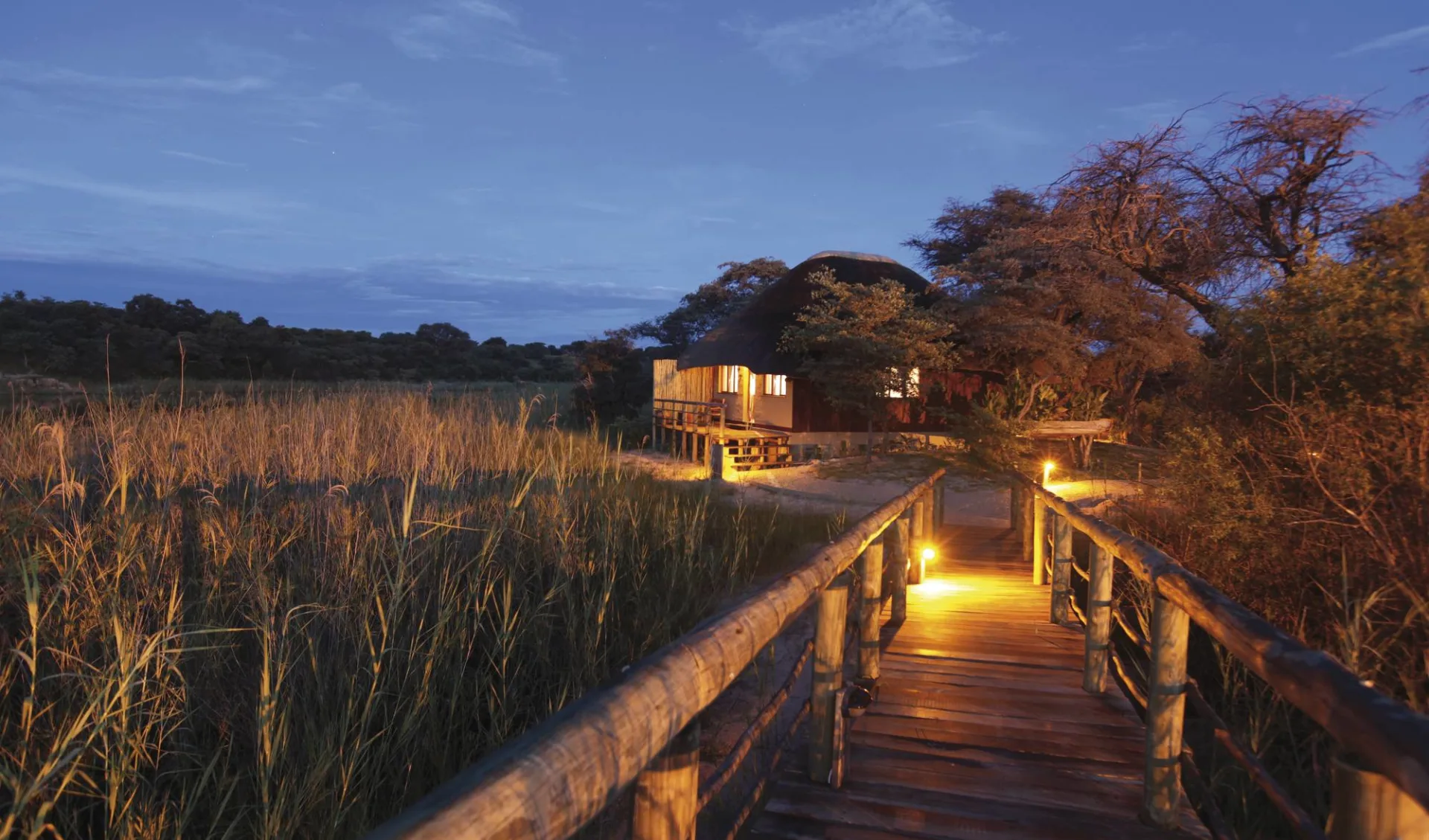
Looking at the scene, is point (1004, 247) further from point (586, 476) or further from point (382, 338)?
point (382, 338)

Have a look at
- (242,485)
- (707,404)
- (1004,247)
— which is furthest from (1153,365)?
(242,485)

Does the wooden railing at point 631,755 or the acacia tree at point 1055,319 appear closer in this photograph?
the wooden railing at point 631,755

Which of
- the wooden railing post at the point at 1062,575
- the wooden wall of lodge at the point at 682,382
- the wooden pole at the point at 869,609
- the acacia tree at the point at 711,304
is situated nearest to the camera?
the wooden pole at the point at 869,609

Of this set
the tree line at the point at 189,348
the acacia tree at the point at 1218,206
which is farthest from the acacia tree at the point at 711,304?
the acacia tree at the point at 1218,206

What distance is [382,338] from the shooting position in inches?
1779

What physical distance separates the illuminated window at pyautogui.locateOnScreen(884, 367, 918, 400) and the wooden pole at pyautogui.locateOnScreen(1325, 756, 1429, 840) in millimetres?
15375

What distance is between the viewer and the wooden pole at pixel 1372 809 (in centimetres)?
113

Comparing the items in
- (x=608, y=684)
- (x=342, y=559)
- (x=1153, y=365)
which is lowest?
(x=342, y=559)

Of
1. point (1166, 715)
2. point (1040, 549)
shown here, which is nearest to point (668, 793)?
point (1166, 715)

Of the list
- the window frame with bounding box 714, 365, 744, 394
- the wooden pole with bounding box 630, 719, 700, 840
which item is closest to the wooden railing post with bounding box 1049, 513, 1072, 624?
the wooden pole with bounding box 630, 719, 700, 840

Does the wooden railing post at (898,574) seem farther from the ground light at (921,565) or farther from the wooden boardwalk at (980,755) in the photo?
the ground light at (921,565)

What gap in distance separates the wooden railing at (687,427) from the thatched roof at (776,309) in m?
1.58

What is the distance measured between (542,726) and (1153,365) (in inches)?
716

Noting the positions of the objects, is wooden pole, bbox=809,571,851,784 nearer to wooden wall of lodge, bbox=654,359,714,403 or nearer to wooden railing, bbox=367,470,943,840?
wooden railing, bbox=367,470,943,840
